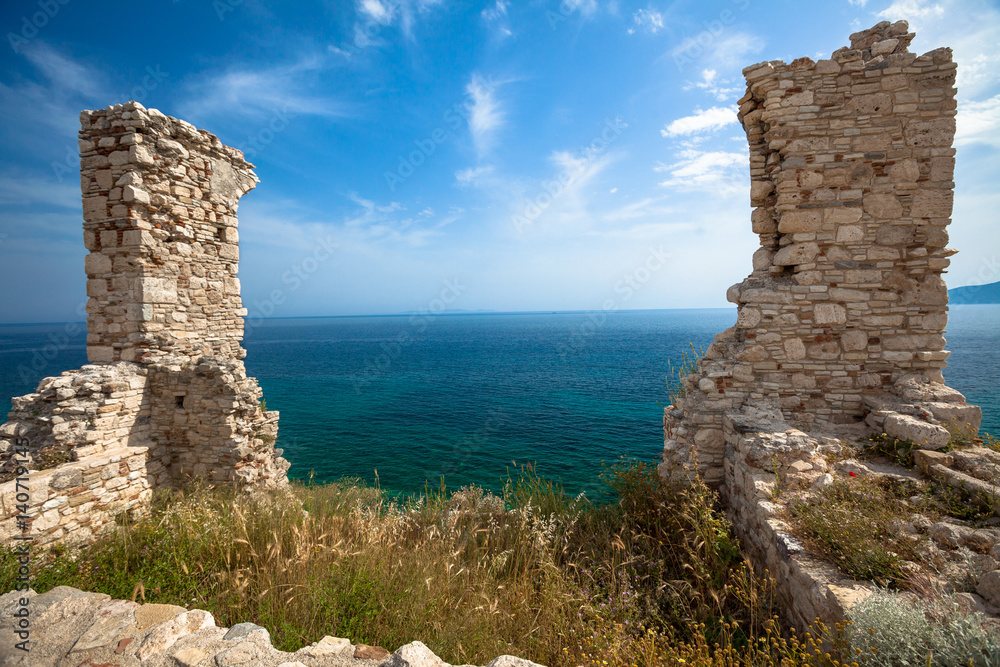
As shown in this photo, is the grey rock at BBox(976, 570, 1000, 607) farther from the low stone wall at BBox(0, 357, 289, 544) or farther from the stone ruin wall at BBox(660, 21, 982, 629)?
the low stone wall at BBox(0, 357, 289, 544)

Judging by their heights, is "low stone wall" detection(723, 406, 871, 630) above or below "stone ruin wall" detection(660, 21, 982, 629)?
below

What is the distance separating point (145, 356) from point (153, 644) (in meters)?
5.22

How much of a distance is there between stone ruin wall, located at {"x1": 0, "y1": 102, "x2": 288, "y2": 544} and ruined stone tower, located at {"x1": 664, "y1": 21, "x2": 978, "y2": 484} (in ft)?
23.0

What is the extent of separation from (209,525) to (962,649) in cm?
628

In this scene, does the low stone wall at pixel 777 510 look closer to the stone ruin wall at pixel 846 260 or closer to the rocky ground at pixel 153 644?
the stone ruin wall at pixel 846 260

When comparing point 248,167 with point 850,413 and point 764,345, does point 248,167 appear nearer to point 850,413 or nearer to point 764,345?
point 764,345

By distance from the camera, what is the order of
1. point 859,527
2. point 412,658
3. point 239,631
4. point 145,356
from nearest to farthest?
point 412,658 → point 239,631 → point 859,527 → point 145,356

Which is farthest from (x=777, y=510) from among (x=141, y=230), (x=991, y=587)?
(x=141, y=230)

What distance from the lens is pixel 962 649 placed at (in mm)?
2330

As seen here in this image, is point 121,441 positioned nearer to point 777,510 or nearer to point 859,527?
point 777,510

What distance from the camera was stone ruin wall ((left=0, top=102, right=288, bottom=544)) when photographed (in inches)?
222

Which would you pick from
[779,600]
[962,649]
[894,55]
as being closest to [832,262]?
[894,55]

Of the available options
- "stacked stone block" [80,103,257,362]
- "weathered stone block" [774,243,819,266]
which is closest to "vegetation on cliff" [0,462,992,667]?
"stacked stone block" [80,103,257,362]

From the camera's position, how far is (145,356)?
629 centimetres
